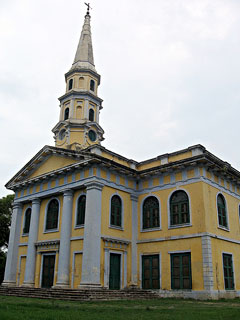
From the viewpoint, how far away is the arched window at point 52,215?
23.2 meters

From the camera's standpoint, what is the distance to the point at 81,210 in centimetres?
2147

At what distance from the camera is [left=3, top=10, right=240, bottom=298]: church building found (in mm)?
19375

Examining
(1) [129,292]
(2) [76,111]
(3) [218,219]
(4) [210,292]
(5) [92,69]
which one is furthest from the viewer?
(5) [92,69]

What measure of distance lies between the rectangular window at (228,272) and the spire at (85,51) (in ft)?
67.8

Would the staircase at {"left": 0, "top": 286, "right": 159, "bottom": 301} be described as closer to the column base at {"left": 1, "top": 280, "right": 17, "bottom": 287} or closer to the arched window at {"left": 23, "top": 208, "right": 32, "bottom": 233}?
the column base at {"left": 1, "top": 280, "right": 17, "bottom": 287}

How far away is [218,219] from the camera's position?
813 inches

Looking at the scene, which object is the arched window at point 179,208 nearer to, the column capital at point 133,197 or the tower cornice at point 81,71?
the column capital at point 133,197

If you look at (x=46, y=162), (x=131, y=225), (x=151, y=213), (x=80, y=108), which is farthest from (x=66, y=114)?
(x=151, y=213)

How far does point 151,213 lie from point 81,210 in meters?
4.57

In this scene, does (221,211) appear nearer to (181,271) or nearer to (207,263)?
(207,263)

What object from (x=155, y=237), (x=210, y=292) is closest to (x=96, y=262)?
(x=155, y=237)

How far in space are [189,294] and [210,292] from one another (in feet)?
4.11

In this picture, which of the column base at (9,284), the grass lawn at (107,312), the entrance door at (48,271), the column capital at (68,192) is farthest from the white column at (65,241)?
the grass lawn at (107,312)

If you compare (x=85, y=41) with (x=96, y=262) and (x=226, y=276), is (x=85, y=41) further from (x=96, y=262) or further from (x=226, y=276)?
(x=226, y=276)
